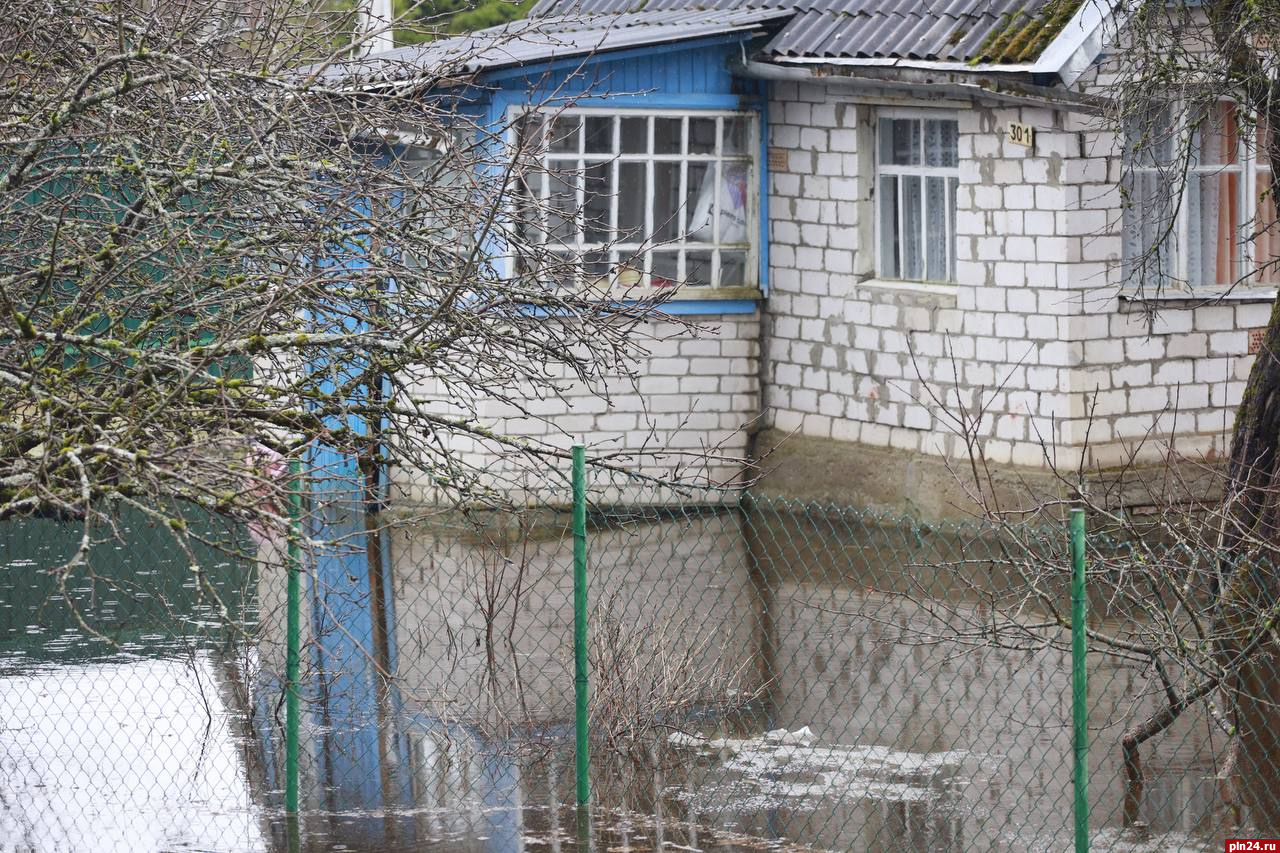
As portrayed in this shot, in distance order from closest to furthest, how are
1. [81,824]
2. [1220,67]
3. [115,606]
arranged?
[81,824]
[1220,67]
[115,606]

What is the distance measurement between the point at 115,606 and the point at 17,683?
1.82m

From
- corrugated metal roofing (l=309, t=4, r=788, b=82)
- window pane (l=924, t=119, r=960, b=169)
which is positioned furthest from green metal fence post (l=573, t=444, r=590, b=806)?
window pane (l=924, t=119, r=960, b=169)

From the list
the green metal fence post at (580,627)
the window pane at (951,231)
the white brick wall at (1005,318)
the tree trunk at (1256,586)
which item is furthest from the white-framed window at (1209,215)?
the green metal fence post at (580,627)

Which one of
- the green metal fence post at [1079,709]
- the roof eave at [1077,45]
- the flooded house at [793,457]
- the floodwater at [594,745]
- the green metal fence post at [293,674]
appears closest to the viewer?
the green metal fence post at [1079,709]

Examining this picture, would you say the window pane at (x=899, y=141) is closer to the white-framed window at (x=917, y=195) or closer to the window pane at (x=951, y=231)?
the white-framed window at (x=917, y=195)

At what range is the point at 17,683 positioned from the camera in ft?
30.4

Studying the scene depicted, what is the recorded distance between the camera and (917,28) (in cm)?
1312

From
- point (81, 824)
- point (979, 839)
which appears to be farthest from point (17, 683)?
point (979, 839)

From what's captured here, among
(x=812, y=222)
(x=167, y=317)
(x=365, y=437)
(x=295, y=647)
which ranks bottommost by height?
(x=295, y=647)

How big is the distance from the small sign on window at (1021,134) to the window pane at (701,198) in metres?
2.63

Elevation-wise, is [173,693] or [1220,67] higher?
[1220,67]

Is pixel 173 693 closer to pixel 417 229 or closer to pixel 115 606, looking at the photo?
pixel 115 606

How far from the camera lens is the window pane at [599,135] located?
13.8m

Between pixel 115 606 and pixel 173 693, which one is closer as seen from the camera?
pixel 173 693
